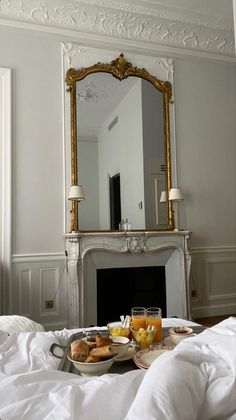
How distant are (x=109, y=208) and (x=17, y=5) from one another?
2297 millimetres

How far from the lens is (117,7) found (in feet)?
12.0

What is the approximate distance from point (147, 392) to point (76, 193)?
9.02ft

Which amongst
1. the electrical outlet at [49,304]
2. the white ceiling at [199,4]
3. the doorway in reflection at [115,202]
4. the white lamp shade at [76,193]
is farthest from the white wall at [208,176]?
the electrical outlet at [49,304]

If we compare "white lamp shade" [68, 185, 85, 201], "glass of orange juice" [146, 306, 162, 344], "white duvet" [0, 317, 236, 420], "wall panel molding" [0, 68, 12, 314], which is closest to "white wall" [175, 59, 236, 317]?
"white lamp shade" [68, 185, 85, 201]

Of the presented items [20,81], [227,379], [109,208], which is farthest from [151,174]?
[227,379]

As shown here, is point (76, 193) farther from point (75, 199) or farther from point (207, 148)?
point (207, 148)

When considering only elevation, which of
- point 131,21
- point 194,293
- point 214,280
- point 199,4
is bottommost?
point 194,293

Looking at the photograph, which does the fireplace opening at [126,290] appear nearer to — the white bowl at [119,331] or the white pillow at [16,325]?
the white pillow at [16,325]

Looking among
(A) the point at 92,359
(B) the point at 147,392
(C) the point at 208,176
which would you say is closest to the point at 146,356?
(A) the point at 92,359

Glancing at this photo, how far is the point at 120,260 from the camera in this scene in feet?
11.6

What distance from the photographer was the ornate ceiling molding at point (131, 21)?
11.3 ft

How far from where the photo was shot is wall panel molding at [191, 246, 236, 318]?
3893 mm

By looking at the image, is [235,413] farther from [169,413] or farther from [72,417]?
[72,417]

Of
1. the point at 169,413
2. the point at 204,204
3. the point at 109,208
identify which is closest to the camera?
the point at 169,413
